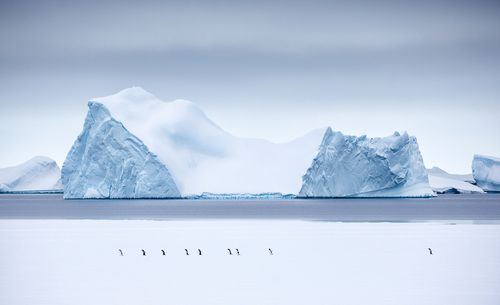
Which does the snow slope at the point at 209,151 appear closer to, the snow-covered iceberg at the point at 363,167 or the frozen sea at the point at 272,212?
the frozen sea at the point at 272,212

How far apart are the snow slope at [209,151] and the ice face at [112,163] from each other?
13435mm

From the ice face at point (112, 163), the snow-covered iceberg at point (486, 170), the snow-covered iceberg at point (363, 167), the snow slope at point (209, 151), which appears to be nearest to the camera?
the ice face at point (112, 163)

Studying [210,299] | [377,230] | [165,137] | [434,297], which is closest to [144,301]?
[210,299]

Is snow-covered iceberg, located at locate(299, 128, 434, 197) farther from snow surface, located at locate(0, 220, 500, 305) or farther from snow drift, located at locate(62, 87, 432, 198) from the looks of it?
snow surface, located at locate(0, 220, 500, 305)

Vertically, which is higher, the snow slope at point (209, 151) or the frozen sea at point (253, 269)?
the snow slope at point (209, 151)

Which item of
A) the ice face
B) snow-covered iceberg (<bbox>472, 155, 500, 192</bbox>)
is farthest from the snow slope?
snow-covered iceberg (<bbox>472, 155, 500, 192</bbox>)

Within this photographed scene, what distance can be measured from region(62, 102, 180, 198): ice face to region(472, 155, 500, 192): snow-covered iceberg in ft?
169

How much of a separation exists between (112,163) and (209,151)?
3319 centimetres

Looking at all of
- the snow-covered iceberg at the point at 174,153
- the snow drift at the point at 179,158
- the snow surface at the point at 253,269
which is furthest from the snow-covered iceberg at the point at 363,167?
the snow surface at the point at 253,269

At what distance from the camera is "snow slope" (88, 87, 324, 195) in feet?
385

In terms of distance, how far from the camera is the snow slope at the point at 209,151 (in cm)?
11750

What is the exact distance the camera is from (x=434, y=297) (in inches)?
752

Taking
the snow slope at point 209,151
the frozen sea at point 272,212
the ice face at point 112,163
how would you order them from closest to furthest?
the frozen sea at point 272,212
the ice face at point 112,163
the snow slope at point 209,151

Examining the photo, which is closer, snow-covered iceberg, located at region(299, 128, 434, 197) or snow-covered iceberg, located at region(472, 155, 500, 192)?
snow-covered iceberg, located at region(299, 128, 434, 197)
